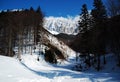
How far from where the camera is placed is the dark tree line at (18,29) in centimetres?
4984

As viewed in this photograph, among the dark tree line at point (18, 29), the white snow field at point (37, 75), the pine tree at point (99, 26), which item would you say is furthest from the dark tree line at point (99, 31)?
the dark tree line at point (18, 29)

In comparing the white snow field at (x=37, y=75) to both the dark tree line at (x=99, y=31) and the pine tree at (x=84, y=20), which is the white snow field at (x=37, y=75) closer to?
the dark tree line at (x=99, y=31)

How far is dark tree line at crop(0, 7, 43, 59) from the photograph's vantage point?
49844 mm

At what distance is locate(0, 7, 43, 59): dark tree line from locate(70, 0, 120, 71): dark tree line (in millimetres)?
17221

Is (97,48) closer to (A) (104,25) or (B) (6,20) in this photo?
(A) (104,25)

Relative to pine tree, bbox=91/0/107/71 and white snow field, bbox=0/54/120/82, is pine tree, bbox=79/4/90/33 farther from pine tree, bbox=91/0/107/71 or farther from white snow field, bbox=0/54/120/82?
white snow field, bbox=0/54/120/82

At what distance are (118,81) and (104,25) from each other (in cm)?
2277

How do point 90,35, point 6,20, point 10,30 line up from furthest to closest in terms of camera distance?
1. point 6,20
2. point 10,30
3. point 90,35

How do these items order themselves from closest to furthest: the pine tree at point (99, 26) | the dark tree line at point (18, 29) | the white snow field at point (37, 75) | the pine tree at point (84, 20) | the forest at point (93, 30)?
the white snow field at point (37, 75) < the forest at point (93, 30) < the pine tree at point (99, 26) < the pine tree at point (84, 20) < the dark tree line at point (18, 29)

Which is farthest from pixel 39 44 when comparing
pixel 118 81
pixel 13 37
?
pixel 118 81

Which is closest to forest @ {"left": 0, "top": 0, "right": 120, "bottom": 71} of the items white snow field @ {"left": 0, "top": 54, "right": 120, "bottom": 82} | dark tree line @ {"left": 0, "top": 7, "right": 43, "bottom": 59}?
dark tree line @ {"left": 0, "top": 7, "right": 43, "bottom": 59}

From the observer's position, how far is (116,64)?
33.7m

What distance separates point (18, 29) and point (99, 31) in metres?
22.1

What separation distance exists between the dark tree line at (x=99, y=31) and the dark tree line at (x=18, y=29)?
17.2 m
